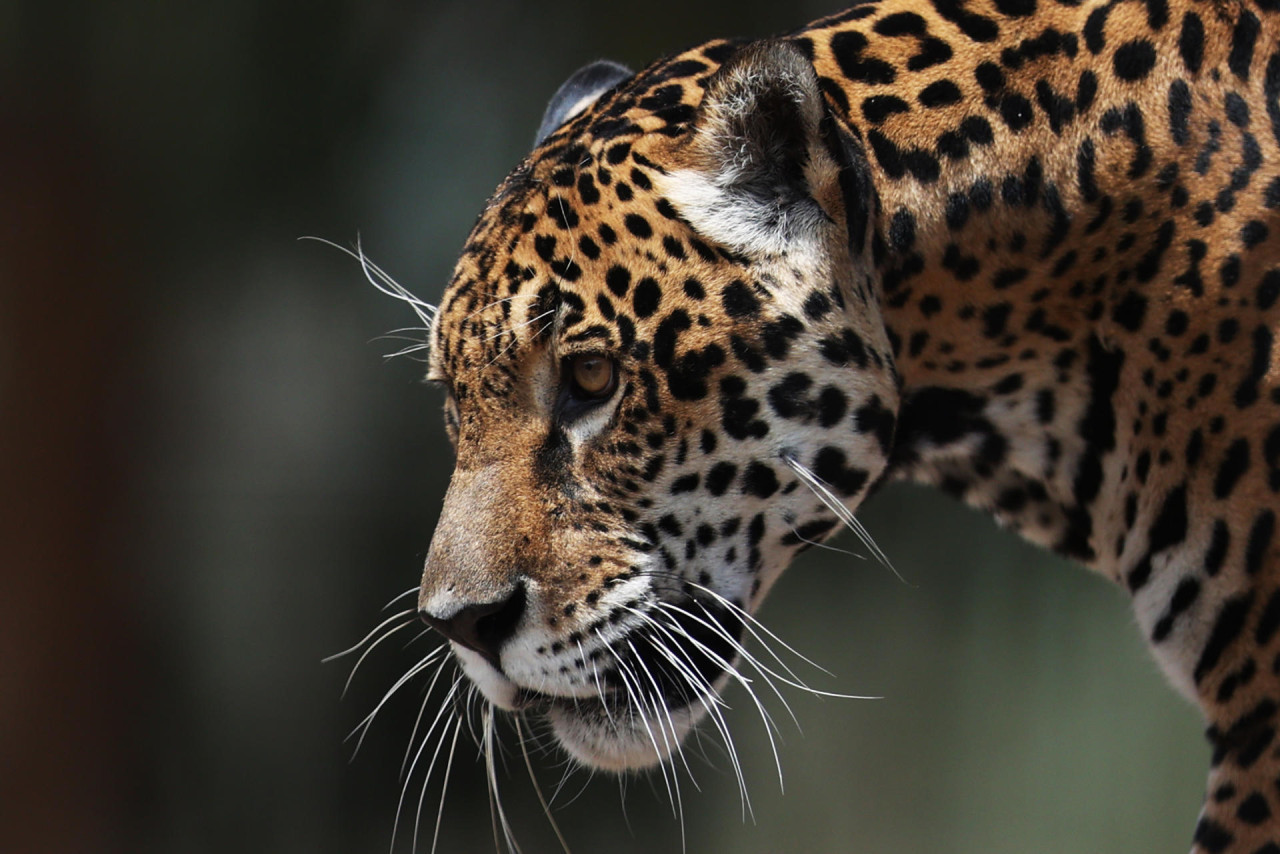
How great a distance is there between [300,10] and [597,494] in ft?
20.8

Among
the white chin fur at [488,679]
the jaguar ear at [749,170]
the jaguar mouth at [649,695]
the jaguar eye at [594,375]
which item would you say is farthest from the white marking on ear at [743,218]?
the white chin fur at [488,679]

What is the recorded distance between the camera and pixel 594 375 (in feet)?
8.69

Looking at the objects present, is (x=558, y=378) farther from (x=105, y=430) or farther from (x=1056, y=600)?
(x=1056, y=600)

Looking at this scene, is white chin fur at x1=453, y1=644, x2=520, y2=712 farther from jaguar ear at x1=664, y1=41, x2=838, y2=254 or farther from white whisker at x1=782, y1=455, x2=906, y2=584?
jaguar ear at x1=664, y1=41, x2=838, y2=254

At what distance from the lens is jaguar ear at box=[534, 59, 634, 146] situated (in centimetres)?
335

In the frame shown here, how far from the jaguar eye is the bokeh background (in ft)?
16.8

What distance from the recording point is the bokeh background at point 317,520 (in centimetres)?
743

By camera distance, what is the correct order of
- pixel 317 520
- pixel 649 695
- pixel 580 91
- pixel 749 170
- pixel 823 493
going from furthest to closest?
pixel 317 520
pixel 580 91
pixel 649 695
pixel 823 493
pixel 749 170

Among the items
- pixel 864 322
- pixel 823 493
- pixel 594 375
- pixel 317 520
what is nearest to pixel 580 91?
pixel 594 375

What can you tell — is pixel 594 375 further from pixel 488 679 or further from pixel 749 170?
pixel 488 679

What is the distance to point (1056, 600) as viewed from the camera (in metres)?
8.02

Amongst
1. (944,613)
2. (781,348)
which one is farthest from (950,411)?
(944,613)

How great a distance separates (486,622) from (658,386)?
1.87 ft

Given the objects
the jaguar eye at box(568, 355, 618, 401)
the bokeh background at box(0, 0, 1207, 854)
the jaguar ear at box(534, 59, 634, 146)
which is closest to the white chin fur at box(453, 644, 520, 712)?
the jaguar eye at box(568, 355, 618, 401)
